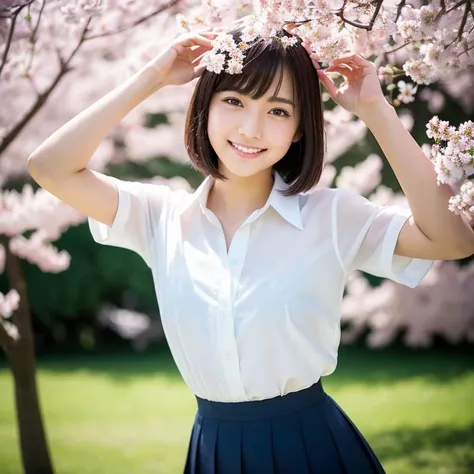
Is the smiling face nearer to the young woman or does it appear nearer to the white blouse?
the young woman

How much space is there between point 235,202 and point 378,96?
1.42 feet

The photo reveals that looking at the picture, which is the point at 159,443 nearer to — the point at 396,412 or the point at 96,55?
the point at 396,412

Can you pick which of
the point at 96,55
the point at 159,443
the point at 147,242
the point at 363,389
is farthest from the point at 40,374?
the point at 147,242

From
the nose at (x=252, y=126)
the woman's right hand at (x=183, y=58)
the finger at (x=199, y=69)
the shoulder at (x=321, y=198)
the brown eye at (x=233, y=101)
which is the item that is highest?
the woman's right hand at (x=183, y=58)

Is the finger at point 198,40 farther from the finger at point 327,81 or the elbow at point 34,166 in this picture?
the elbow at point 34,166

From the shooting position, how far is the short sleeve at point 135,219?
1872 millimetres

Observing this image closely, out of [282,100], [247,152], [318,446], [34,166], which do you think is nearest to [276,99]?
[282,100]

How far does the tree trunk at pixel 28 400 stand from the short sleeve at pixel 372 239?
1948 mm

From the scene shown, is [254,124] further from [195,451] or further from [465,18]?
[195,451]

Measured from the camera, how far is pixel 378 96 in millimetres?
1741

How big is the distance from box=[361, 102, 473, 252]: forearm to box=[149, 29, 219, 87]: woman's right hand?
1.47ft

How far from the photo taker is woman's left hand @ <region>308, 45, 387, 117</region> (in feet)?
5.72

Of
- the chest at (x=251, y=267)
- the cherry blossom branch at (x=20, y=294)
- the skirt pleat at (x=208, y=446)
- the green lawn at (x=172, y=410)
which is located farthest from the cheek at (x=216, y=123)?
the green lawn at (x=172, y=410)

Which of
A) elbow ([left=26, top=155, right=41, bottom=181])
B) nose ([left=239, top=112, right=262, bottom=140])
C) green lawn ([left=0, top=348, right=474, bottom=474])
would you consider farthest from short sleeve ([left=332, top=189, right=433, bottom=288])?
→ green lawn ([left=0, top=348, right=474, bottom=474])
